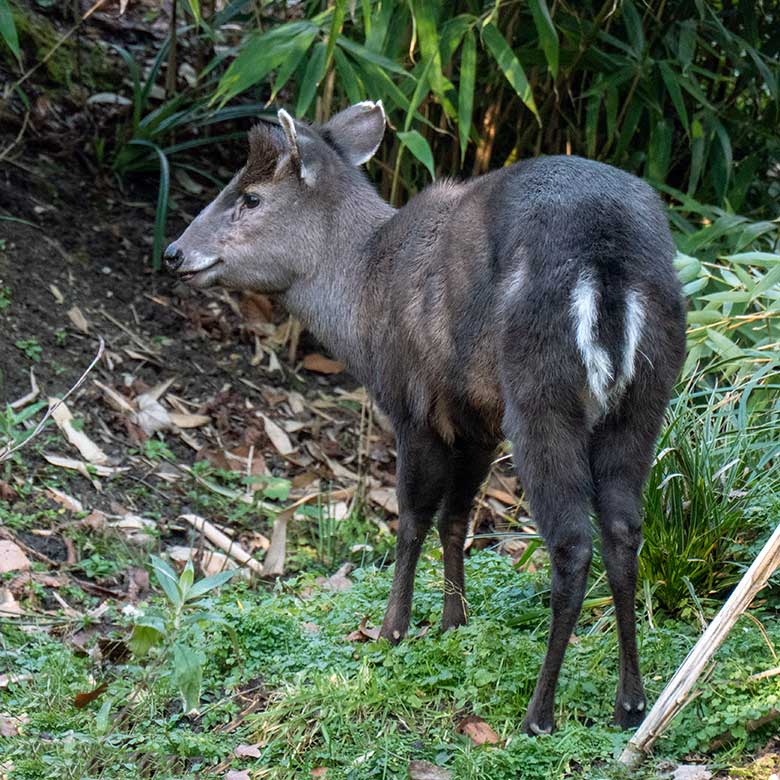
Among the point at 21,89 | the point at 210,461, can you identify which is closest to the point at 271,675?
the point at 210,461

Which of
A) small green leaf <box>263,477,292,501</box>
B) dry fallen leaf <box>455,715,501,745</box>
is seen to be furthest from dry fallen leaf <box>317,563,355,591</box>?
dry fallen leaf <box>455,715,501,745</box>

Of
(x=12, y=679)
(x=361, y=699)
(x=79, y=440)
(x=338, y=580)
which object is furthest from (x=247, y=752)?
(x=79, y=440)

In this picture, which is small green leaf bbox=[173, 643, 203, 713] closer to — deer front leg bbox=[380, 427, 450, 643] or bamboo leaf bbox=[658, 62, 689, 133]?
deer front leg bbox=[380, 427, 450, 643]

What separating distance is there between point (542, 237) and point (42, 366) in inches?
146

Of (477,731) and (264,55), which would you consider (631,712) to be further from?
(264,55)

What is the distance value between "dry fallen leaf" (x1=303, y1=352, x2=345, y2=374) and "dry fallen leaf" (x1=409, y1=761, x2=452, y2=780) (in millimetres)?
4259

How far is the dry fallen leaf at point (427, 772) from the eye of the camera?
379 cm

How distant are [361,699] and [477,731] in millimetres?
390

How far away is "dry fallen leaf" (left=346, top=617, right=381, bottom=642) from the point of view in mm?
4840

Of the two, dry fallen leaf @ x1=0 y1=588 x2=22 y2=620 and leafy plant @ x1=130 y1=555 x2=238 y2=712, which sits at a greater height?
leafy plant @ x1=130 y1=555 x2=238 y2=712

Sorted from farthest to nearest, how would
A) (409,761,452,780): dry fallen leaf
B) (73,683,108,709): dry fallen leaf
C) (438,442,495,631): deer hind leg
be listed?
1. (438,442,495,631): deer hind leg
2. (73,683,108,709): dry fallen leaf
3. (409,761,452,780): dry fallen leaf

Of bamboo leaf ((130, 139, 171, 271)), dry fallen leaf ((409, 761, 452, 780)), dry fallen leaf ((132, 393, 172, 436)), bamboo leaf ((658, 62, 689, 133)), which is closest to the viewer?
dry fallen leaf ((409, 761, 452, 780))

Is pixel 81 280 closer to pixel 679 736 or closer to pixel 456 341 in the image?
pixel 456 341

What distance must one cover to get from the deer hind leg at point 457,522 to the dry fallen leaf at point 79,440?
2367 mm
